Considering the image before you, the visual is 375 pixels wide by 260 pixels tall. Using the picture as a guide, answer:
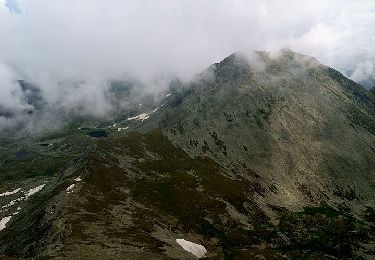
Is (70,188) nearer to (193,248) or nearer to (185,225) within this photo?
(185,225)

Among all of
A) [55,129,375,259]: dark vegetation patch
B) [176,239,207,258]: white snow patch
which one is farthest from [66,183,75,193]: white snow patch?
[176,239,207,258]: white snow patch

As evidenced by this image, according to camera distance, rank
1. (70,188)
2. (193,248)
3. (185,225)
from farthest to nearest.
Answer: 1. (70,188)
2. (185,225)
3. (193,248)

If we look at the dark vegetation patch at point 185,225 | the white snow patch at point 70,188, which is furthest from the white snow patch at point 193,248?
the white snow patch at point 70,188

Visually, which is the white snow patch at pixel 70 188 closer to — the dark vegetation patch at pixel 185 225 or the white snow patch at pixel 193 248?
the dark vegetation patch at pixel 185 225

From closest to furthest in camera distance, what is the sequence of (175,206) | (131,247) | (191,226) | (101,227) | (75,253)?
(75,253)
(131,247)
(101,227)
(191,226)
(175,206)

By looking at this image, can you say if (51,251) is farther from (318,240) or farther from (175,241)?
(318,240)

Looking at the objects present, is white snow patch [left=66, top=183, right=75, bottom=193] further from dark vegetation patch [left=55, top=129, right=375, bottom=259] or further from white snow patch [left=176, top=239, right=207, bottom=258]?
white snow patch [left=176, top=239, right=207, bottom=258]

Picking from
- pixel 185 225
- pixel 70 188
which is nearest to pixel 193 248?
pixel 185 225

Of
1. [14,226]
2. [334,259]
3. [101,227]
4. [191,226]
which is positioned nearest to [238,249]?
[191,226]
